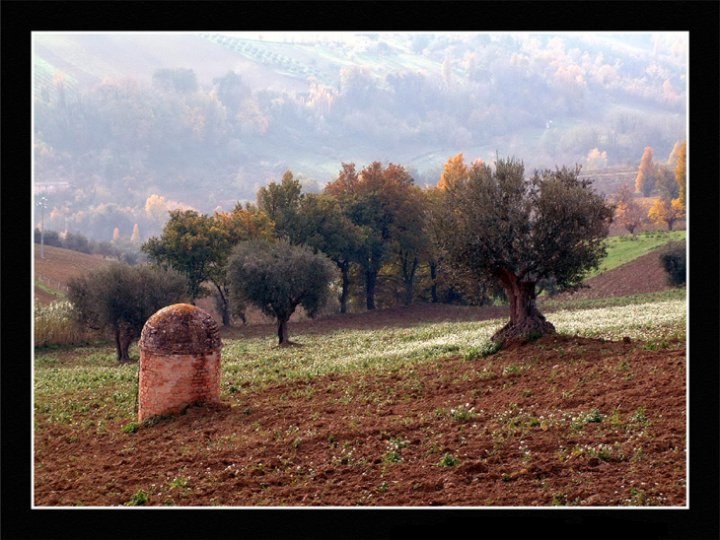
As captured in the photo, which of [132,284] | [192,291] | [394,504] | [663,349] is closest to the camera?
[394,504]

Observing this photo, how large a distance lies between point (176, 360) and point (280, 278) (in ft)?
47.7

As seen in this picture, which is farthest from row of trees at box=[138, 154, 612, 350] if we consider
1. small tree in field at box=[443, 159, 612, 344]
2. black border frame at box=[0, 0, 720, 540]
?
black border frame at box=[0, 0, 720, 540]

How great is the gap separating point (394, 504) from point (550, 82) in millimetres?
10811

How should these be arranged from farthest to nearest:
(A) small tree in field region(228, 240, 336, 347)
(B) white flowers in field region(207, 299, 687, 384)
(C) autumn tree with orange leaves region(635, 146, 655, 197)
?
(A) small tree in field region(228, 240, 336, 347)
(B) white flowers in field region(207, 299, 687, 384)
(C) autumn tree with orange leaves region(635, 146, 655, 197)

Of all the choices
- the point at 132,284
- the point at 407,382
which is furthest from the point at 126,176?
the point at 407,382

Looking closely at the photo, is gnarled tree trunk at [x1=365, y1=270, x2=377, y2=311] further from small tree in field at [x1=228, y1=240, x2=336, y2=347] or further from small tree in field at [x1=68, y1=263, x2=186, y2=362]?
small tree in field at [x1=68, y1=263, x2=186, y2=362]

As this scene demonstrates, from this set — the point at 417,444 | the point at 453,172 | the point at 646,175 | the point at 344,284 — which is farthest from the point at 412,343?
the point at 417,444

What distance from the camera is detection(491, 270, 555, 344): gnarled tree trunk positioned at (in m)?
Answer: 20.6

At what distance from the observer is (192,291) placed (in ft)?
84.5

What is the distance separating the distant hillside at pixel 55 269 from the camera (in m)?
15.6

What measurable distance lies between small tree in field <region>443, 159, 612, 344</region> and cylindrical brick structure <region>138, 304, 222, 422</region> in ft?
24.0

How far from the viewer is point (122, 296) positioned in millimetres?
23391

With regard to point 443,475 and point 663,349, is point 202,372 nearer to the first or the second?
point 443,475

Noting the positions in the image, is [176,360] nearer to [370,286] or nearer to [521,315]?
[521,315]
